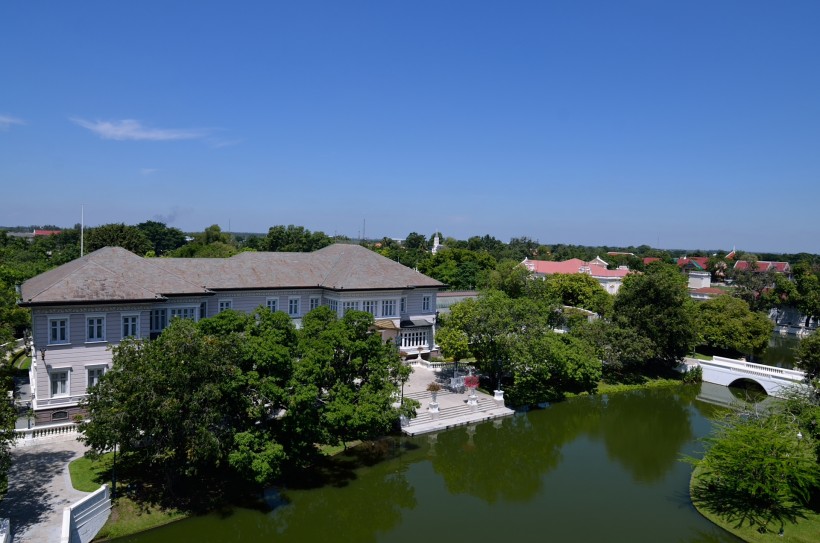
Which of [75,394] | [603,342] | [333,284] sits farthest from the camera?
[603,342]

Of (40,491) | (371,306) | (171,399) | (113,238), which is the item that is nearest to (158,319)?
(40,491)

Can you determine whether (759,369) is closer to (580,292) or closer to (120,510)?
(580,292)

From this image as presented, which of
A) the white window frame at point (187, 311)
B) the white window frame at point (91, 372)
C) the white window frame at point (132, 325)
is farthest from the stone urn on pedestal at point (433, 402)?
the white window frame at point (91, 372)

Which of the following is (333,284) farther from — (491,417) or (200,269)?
(491,417)

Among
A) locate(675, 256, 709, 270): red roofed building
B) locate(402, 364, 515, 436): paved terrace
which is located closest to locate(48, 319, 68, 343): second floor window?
locate(402, 364, 515, 436): paved terrace

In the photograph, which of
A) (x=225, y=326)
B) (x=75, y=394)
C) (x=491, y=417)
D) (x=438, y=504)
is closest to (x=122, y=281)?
(x=75, y=394)

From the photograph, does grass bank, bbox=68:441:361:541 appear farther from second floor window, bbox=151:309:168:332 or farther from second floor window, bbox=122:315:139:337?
second floor window, bbox=151:309:168:332

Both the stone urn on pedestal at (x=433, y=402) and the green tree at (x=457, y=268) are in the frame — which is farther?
the green tree at (x=457, y=268)

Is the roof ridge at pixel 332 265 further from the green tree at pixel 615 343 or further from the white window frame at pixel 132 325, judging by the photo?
the green tree at pixel 615 343
